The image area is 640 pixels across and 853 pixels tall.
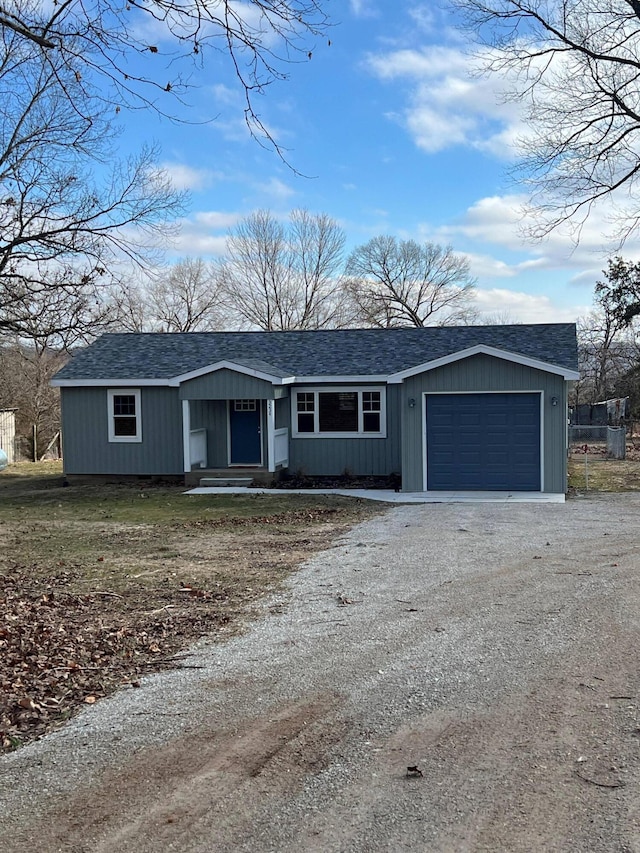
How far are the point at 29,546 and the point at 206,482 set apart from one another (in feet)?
25.4

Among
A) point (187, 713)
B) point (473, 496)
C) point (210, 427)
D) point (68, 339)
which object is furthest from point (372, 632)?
point (210, 427)

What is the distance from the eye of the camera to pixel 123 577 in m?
Result: 9.45

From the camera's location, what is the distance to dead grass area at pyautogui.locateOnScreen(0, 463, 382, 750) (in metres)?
5.78

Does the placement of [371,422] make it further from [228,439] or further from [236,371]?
[228,439]

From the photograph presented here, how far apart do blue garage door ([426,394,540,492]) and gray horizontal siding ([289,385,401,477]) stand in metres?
2.23

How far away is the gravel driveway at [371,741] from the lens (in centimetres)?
355

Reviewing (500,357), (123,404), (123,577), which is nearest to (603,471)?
(500,357)

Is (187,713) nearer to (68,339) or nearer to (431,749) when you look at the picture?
(431,749)

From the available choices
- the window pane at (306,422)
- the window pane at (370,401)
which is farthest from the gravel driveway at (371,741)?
the window pane at (306,422)

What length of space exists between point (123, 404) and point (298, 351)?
192 inches

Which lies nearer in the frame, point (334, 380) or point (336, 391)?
point (334, 380)

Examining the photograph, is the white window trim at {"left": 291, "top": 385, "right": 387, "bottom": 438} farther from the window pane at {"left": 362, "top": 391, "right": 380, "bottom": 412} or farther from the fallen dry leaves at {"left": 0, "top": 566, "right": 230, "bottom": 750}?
the fallen dry leaves at {"left": 0, "top": 566, "right": 230, "bottom": 750}

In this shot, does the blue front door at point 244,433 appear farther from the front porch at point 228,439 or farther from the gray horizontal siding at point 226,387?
the gray horizontal siding at point 226,387

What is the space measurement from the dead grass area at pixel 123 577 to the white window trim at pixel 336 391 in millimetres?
3097
